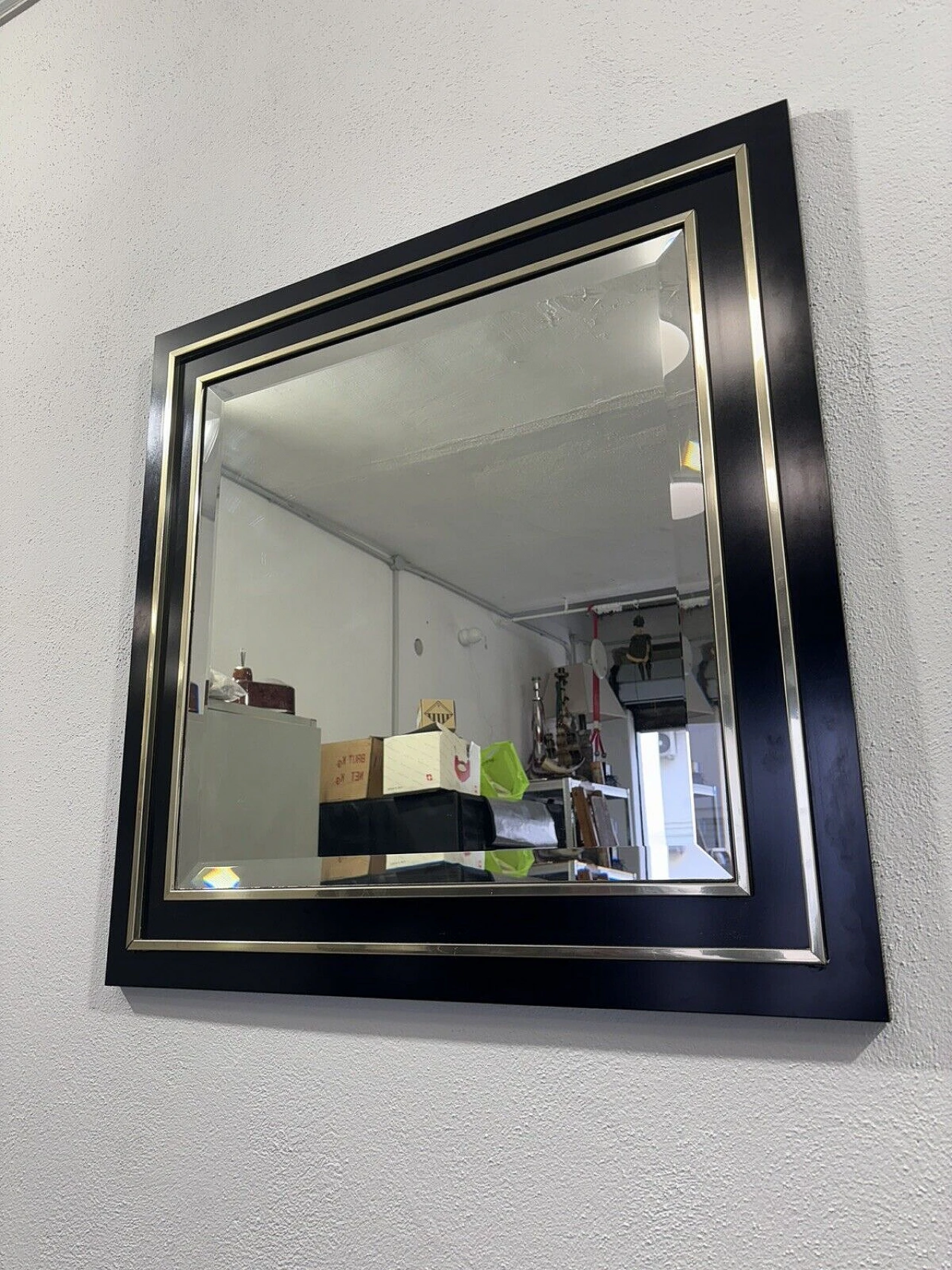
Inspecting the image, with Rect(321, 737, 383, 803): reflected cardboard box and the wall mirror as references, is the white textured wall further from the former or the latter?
Rect(321, 737, 383, 803): reflected cardboard box

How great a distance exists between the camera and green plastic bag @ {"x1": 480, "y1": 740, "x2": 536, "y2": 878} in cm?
82

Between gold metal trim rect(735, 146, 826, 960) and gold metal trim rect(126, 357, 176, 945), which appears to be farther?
gold metal trim rect(126, 357, 176, 945)

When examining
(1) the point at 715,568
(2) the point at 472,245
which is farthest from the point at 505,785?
(2) the point at 472,245

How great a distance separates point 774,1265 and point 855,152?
86cm

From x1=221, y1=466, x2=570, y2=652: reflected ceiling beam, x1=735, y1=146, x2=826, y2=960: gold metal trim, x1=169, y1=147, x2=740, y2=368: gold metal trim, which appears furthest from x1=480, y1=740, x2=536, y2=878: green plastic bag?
x1=169, y1=147, x2=740, y2=368: gold metal trim

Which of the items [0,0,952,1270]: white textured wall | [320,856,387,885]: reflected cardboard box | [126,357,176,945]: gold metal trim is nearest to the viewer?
[0,0,952,1270]: white textured wall

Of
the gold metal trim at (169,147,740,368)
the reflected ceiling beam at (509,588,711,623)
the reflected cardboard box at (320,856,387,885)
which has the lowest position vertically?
the reflected cardboard box at (320,856,387,885)

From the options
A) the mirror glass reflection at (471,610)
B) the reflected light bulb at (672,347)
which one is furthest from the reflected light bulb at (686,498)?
the reflected light bulb at (672,347)

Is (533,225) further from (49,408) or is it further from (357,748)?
(49,408)

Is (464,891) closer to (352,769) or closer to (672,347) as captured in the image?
(352,769)

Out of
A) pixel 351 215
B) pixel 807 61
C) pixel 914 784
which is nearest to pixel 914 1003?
pixel 914 784

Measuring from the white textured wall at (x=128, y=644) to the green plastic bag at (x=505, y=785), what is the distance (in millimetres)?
120

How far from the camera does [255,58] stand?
1.26m

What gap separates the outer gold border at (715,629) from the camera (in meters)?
0.71
